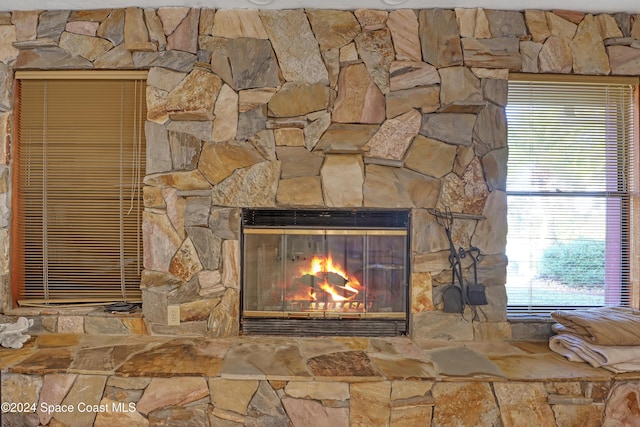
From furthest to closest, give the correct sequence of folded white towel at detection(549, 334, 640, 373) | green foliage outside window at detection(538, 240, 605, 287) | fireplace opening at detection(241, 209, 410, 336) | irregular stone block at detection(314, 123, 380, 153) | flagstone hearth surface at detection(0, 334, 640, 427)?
1. green foliage outside window at detection(538, 240, 605, 287)
2. fireplace opening at detection(241, 209, 410, 336)
3. irregular stone block at detection(314, 123, 380, 153)
4. folded white towel at detection(549, 334, 640, 373)
5. flagstone hearth surface at detection(0, 334, 640, 427)

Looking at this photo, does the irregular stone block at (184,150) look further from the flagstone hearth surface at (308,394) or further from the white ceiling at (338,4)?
the flagstone hearth surface at (308,394)

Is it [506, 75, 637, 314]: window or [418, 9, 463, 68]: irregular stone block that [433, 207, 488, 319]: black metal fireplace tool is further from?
[418, 9, 463, 68]: irregular stone block

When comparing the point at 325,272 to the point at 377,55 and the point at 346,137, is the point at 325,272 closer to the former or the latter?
the point at 346,137

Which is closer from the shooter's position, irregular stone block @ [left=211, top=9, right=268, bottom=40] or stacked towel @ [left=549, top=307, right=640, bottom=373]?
stacked towel @ [left=549, top=307, right=640, bottom=373]

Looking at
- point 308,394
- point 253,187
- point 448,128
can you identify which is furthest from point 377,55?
point 308,394

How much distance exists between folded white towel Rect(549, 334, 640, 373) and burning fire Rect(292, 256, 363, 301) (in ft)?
3.93

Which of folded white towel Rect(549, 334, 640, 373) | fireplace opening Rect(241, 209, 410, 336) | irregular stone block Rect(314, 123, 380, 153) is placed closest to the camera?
folded white towel Rect(549, 334, 640, 373)

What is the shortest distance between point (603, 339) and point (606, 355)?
79 mm

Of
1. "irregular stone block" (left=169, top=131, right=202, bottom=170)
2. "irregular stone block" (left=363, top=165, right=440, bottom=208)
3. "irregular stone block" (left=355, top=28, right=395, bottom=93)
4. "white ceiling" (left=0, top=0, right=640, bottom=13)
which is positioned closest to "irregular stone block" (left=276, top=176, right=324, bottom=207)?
"irregular stone block" (left=363, top=165, right=440, bottom=208)

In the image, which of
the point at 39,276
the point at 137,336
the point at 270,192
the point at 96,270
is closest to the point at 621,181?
the point at 270,192

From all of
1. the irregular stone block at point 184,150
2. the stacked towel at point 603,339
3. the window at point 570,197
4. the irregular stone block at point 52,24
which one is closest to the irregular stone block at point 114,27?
the irregular stone block at point 52,24

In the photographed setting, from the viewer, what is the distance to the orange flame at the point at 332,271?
93.1 inches

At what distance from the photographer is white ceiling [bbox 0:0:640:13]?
2229 mm

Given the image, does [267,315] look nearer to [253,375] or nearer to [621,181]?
[253,375]
